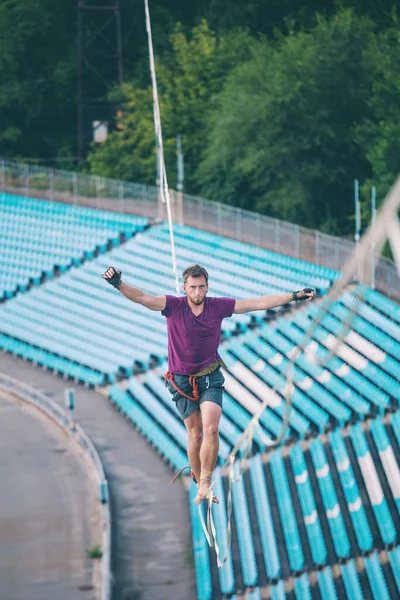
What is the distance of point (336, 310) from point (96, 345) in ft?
25.5

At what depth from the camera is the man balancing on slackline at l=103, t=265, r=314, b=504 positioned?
529 inches

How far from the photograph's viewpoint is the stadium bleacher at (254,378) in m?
26.6

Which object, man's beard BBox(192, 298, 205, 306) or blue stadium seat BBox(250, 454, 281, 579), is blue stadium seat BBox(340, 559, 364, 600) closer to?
blue stadium seat BBox(250, 454, 281, 579)

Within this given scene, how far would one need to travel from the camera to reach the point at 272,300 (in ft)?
43.5

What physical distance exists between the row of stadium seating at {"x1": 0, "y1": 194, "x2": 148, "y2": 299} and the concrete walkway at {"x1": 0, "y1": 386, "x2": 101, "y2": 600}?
26.2 ft

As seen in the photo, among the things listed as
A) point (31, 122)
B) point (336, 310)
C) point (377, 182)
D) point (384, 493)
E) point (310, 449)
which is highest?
point (31, 122)

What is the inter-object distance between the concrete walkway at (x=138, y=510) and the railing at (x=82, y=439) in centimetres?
40

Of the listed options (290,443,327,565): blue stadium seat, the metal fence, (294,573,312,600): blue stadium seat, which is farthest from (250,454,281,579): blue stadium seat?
the metal fence

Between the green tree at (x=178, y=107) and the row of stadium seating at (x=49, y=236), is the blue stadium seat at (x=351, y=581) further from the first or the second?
the green tree at (x=178, y=107)

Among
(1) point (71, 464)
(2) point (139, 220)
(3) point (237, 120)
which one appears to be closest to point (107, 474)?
(1) point (71, 464)

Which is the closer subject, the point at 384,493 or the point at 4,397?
the point at 384,493

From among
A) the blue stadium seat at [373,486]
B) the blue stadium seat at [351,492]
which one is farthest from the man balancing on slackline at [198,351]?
the blue stadium seat at [373,486]

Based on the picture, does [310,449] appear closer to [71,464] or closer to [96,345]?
[71,464]

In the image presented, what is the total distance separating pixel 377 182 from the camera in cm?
4159
